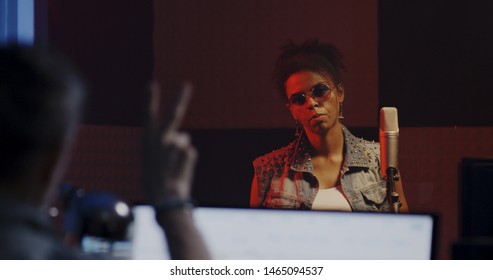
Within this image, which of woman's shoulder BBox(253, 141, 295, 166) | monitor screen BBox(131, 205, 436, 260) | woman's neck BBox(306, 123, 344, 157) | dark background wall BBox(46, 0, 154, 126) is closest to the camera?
monitor screen BBox(131, 205, 436, 260)

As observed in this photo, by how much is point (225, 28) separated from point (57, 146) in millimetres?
3107

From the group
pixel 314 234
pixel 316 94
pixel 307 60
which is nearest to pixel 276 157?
pixel 316 94

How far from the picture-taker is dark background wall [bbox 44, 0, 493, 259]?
361 centimetres

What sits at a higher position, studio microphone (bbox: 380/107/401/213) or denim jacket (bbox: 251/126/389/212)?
studio microphone (bbox: 380/107/401/213)

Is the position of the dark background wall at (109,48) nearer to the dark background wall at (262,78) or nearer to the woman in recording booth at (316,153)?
the dark background wall at (262,78)

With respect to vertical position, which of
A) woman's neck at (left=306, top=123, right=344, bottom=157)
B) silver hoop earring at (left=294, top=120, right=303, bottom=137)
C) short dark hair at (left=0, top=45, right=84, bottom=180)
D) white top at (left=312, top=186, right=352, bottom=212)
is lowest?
white top at (left=312, top=186, right=352, bottom=212)

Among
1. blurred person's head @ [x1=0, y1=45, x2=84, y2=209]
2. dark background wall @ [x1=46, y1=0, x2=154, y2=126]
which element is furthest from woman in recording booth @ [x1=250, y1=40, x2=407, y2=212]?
blurred person's head @ [x1=0, y1=45, x2=84, y2=209]

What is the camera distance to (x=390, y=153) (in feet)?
6.56

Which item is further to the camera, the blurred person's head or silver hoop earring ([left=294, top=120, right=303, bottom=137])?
silver hoop earring ([left=294, top=120, right=303, bottom=137])

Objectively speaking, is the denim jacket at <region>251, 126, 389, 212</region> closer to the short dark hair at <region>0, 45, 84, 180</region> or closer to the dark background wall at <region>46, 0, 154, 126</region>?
the dark background wall at <region>46, 0, 154, 126</region>

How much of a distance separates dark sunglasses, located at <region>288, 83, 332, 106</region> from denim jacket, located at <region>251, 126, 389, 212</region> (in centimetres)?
20

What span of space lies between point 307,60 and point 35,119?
3026mm

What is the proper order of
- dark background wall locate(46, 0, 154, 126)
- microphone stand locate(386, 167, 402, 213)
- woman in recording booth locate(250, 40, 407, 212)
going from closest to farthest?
microphone stand locate(386, 167, 402, 213)
woman in recording booth locate(250, 40, 407, 212)
dark background wall locate(46, 0, 154, 126)

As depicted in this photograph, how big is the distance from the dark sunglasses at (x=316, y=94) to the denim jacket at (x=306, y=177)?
198 mm
